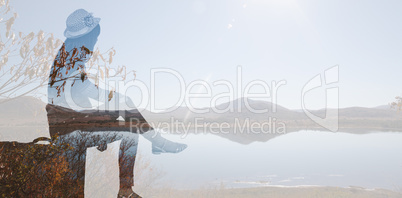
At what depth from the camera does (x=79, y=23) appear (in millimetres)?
3123

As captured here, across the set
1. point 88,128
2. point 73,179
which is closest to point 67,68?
point 88,128

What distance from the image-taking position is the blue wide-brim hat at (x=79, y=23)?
10.2 feet

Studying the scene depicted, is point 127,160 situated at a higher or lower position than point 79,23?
lower

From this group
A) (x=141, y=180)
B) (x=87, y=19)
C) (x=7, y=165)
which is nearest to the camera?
(x=87, y=19)

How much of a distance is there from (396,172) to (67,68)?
25.2 metres

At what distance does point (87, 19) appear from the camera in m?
3.13

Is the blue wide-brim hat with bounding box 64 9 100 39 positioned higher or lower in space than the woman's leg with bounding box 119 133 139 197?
higher

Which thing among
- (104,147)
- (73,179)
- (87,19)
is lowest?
(73,179)

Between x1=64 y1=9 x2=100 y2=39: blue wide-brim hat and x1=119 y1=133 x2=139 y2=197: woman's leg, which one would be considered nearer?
x1=64 y1=9 x2=100 y2=39: blue wide-brim hat

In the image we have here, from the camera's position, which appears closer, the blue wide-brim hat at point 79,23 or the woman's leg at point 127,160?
the blue wide-brim hat at point 79,23

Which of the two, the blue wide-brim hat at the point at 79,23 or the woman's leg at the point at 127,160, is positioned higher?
the blue wide-brim hat at the point at 79,23

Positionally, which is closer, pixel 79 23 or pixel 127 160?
pixel 79 23

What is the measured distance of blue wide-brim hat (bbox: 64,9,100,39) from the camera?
310 centimetres

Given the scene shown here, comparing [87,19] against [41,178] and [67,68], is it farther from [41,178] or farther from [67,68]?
[41,178]
